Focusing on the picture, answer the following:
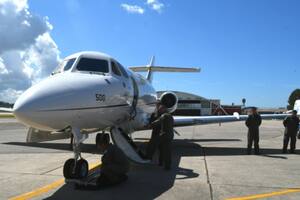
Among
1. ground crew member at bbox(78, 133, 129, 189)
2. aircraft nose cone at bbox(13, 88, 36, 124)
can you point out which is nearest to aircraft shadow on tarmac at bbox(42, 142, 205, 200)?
ground crew member at bbox(78, 133, 129, 189)

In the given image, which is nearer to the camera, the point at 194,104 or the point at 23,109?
the point at 23,109

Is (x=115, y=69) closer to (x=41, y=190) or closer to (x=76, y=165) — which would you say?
(x=76, y=165)

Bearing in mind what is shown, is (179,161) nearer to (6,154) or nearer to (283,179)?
(283,179)

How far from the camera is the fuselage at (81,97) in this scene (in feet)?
22.6

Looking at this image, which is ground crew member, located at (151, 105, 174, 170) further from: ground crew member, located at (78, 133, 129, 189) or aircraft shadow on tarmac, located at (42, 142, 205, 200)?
ground crew member, located at (78, 133, 129, 189)

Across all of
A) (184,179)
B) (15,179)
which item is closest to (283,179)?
(184,179)

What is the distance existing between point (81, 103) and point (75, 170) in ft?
4.91

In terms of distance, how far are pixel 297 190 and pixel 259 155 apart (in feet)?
19.1

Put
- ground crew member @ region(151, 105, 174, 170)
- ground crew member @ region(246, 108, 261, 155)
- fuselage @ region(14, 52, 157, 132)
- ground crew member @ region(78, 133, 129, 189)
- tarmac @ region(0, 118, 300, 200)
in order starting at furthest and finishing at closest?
ground crew member @ region(246, 108, 261, 155), ground crew member @ region(151, 105, 174, 170), ground crew member @ region(78, 133, 129, 189), tarmac @ region(0, 118, 300, 200), fuselage @ region(14, 52, 157, 132)

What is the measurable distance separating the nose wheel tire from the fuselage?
82 centimetres

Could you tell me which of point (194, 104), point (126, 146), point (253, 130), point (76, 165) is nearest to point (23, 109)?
point (76, 165)

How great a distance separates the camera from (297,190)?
7508mm

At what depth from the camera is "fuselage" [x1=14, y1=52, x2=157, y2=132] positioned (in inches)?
271

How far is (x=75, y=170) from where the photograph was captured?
7.92 metres
